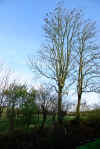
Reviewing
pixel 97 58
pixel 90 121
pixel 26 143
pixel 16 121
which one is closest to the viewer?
pixel 26 143

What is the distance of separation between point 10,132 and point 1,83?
5373 millimetres

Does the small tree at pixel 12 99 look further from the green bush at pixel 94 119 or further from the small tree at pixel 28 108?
the green bush at pixel 94 119

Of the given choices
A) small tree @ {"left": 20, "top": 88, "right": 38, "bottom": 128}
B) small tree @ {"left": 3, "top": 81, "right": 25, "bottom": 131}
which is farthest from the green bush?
small tree @ {"left": 3, "top": 81, "right": 25, "bottom": 131}

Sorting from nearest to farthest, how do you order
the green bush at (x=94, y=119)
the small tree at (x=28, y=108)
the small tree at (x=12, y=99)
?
the small tree at (x=12, y=99) < the small tree at (x=28, y=108) < the green bush at (x=94, y=119)

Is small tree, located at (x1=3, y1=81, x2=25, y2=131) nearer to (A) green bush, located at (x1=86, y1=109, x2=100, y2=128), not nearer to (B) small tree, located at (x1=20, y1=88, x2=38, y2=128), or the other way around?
(B) small tree, located at (x1=20, y1=88, x2=38, y2=128)

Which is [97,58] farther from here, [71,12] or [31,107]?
[31,107]

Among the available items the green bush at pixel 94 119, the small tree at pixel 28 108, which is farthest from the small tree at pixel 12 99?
the green bush at pixel 94 119

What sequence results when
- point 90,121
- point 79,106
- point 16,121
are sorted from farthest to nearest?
point 79,106 < point 90,121 < point 16,121

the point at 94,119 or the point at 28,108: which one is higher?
the point at 28,108

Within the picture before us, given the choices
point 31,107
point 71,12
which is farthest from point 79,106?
point 71,12

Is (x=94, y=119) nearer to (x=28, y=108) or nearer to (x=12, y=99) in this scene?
(x=28, y=108)

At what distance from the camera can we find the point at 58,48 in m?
17.9

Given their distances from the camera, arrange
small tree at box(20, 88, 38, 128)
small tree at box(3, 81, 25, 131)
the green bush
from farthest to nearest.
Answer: the green bush
small tree at box(20, 88, 38, 128)
small tree at box(3, 81, 25, 131)

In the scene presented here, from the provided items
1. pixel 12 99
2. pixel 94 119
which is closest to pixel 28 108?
pixel 12 99
